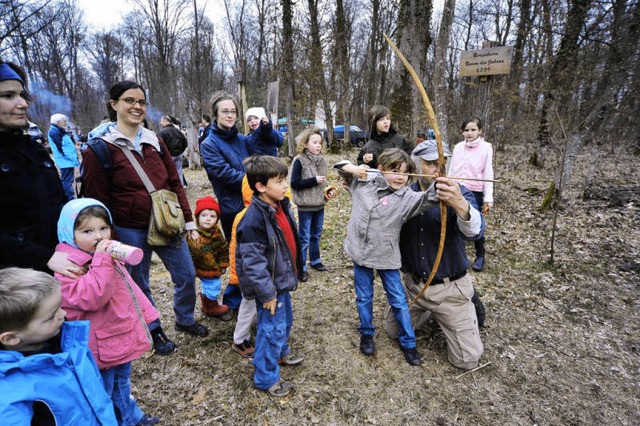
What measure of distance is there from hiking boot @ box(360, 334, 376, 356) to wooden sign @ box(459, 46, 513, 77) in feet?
16.6

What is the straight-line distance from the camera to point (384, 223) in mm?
2688

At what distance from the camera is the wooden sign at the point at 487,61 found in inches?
219

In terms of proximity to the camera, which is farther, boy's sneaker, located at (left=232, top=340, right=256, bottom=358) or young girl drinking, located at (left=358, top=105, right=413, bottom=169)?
young girl drinking, located at (left=358, top=105, right=413, bottom=169)

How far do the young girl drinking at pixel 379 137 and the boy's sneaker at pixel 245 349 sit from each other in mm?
2338

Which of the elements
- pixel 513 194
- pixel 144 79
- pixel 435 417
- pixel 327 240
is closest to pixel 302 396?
pixel 435 417

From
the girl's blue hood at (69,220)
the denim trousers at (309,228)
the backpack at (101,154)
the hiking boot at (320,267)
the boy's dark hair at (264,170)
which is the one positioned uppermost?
the backpack at (101,154)

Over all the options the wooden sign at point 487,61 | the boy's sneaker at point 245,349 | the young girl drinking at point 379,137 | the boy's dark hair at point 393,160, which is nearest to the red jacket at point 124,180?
the boy's sneaker at point 245,349

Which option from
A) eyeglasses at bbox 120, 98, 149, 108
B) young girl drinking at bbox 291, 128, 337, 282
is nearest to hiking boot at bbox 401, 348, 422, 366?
young girl drinking at bbox 291, 128, 337, 282

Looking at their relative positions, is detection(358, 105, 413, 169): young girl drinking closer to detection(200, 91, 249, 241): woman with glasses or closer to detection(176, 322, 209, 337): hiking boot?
detection(200, 91, 249, 241): woman with glasses

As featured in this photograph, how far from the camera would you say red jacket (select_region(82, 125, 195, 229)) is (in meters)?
2.32

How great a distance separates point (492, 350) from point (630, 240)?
4.31 metres

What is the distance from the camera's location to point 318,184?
4141 mm

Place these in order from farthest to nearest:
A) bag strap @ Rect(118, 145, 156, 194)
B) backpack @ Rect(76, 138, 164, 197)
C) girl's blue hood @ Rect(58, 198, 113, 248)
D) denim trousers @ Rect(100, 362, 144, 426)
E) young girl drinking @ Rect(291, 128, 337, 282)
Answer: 1. young girl drinking @ Rect(291, 128, 337, 282)
2. bag strap @ Rect(118, 145, 156, 194)
3. backpack @ Rect(76, 138, 164, 197)
4. denim trousers @ Rect(100, 362, 144, 426)
5. girl's blue hood @ Rect(58, 198, 113, 248)

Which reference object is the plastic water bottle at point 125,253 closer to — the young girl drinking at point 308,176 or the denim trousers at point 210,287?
the denim trousers at point 210,287
